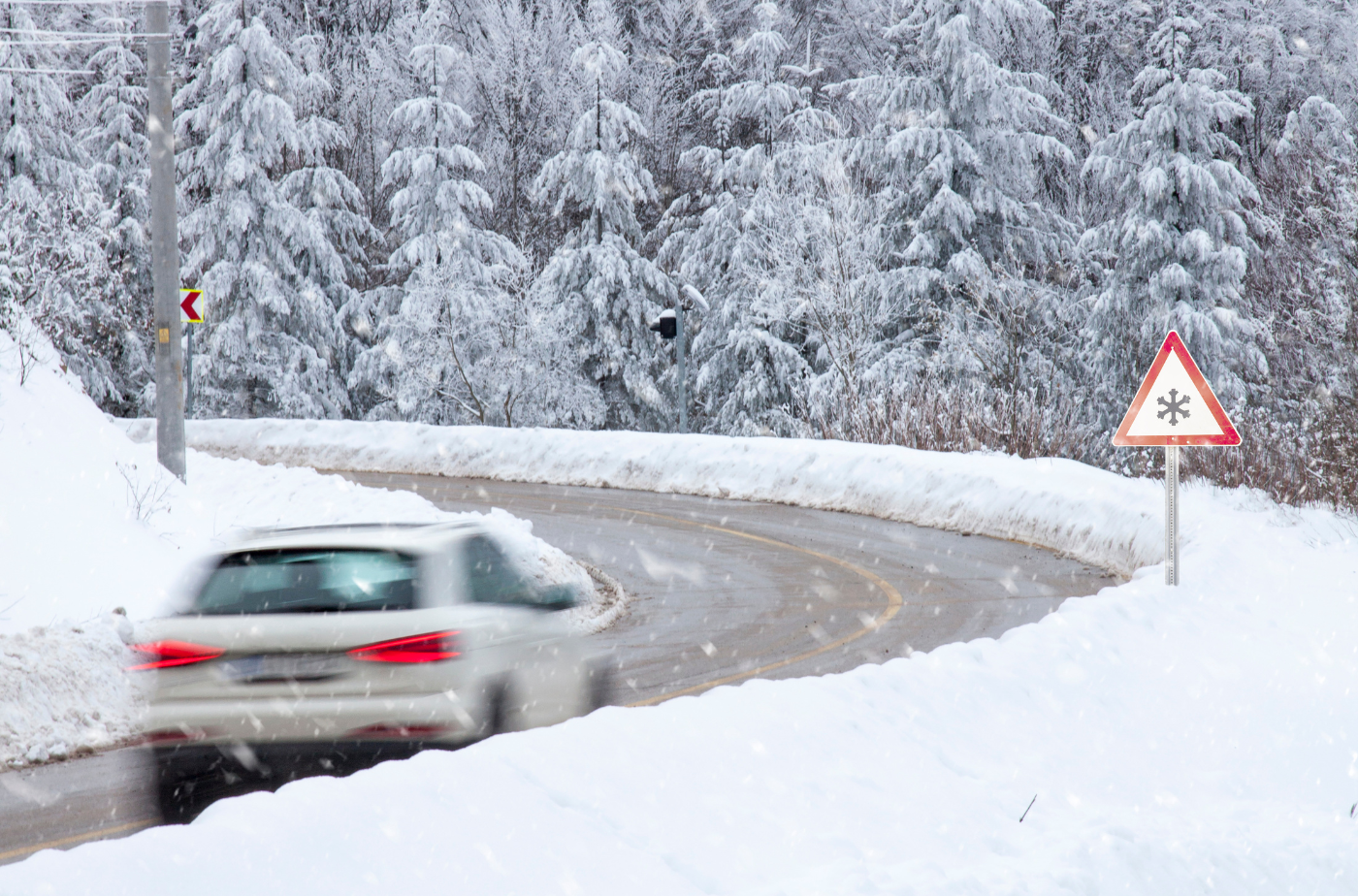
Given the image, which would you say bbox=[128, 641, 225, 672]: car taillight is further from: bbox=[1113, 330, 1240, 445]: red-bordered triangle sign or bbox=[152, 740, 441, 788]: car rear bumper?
bbox=[1113, 330, 1240, 445]: red-bordered triangle sign

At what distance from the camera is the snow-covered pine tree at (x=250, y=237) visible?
39062 millimetres

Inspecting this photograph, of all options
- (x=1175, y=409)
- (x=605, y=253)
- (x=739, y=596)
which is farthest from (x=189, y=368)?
(x=1175, y=409)

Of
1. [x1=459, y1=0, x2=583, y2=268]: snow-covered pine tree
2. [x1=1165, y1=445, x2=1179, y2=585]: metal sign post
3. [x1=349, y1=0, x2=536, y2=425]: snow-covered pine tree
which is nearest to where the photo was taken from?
[x1=1165, y1=445, x2=1179, y2=585]: metal sign post

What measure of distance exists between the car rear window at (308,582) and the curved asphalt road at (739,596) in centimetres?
120

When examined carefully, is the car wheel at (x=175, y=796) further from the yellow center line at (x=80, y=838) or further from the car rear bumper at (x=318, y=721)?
the car rear bumper at (x=318, y=721)

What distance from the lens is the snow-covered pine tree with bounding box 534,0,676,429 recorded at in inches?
1474

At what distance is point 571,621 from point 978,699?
2495mm

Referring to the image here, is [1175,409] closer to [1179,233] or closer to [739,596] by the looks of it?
[739,596]

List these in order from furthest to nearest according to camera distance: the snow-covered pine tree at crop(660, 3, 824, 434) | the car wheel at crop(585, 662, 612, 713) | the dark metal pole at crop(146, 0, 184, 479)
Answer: the snow-covered pine tree at crop(660, 3, 824, 434), the dark metal pole at crop(146, 0, 184, 479), the car wheel at crop(585, 662, 612, 713)

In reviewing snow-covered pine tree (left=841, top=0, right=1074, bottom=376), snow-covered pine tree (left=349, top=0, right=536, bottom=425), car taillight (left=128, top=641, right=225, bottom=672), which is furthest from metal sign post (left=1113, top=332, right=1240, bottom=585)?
snow-covered pine tree (left=349, top=0, right=536, bottom=425)

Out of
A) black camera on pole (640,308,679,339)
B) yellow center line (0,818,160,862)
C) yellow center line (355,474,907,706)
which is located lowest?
yellow center line (355,474,907,706)

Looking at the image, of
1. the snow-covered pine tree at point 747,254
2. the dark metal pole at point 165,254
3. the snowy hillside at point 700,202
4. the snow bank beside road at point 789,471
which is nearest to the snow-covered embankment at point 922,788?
the snow bank beside road at point 789,471

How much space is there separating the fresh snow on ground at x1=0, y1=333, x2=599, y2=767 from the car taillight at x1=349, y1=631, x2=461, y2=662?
4.43 feet

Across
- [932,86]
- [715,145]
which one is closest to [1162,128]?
[932,86]
